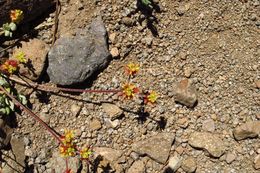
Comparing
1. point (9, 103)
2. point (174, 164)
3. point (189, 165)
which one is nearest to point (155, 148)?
point (174, 164)

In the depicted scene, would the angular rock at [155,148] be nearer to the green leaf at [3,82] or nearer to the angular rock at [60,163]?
the angular rock at [60,163]

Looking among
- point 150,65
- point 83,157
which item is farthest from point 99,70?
point 83,157

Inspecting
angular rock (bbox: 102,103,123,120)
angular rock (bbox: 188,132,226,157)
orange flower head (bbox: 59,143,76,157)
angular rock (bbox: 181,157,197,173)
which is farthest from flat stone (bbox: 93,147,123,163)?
angular rock (bbox: 188,132,226,157)

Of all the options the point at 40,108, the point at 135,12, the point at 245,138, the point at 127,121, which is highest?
the point at 135,12

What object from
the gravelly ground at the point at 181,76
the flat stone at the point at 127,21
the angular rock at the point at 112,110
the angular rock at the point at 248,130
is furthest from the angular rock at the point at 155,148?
the flat stone at the point at 127,21

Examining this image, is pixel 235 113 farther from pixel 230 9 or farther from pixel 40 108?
pixel 40 108

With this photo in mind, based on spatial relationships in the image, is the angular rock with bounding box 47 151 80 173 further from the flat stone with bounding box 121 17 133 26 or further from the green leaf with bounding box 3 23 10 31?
the flat stone with bounding box 121 17 133 26

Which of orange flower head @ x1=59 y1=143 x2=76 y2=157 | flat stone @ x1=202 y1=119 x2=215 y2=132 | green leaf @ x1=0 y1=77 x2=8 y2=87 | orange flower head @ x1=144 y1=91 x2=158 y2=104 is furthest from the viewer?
flat stone @ x1=202 y1=119 x2=215 y2=132
